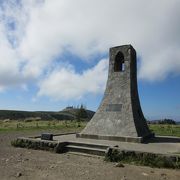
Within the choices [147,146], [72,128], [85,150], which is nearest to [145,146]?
[147,146]

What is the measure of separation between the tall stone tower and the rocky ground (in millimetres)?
3713

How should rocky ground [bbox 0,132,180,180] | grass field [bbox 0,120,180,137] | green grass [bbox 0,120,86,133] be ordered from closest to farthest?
rocky ground [bbox 0,132,180,180] < grass field [bbox 0,120,180,137] < green grass [bbox 0,120,86,133]

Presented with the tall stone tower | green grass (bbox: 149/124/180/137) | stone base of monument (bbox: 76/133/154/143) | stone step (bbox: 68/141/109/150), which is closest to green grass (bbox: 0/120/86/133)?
green grass (bbox: 149/124/180/137)

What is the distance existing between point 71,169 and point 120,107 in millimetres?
6875

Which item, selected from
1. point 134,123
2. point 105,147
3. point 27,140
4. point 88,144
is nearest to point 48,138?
point 27,140

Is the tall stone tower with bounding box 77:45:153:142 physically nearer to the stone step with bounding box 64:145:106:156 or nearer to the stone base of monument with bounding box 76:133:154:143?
the stone base of monument with bounding box 76:133:154:143

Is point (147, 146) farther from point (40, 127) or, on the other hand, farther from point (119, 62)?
point (40, 127)

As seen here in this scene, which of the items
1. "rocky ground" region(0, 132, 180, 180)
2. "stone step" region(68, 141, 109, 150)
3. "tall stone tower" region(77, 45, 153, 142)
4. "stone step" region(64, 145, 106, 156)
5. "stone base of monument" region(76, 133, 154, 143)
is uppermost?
"tall stone tower" region(77, 45, 153, 142)

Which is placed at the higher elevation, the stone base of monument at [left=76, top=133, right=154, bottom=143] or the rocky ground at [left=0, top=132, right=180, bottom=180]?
the stone base of monument at [left=76, top=133, right=154, bottom=143]

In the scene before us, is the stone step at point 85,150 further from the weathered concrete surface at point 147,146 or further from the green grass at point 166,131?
the green grass at point 166,131

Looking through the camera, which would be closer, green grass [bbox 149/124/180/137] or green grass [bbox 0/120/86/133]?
green grass [bbox 149/124/180/137]

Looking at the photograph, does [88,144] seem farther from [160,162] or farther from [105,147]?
[160,162]

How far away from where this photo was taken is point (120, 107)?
48.0ft

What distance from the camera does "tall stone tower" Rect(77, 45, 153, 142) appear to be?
44.9 ft
